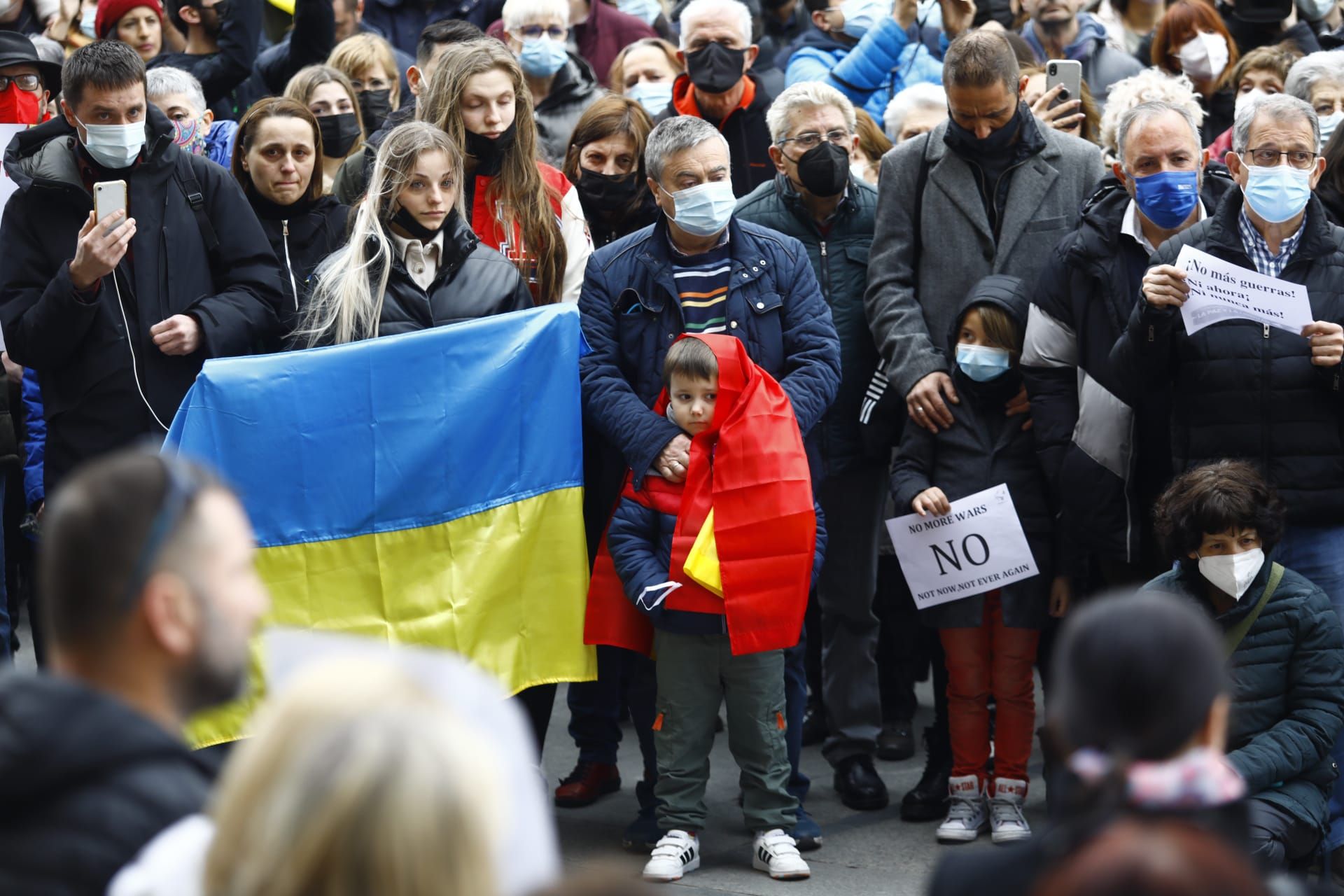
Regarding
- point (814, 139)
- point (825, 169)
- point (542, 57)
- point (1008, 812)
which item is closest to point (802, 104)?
point (814, 139)

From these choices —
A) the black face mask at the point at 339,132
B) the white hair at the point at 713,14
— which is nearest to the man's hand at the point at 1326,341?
the white hair at the point at 713,14

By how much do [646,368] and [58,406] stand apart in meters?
1.98

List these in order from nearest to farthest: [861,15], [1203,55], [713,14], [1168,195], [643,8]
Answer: [1168,195] → [713,14] → [1203,55] → [861,15] → [643,8]

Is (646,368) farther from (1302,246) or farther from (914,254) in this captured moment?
(1302,246)

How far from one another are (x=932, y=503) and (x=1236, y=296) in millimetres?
1282

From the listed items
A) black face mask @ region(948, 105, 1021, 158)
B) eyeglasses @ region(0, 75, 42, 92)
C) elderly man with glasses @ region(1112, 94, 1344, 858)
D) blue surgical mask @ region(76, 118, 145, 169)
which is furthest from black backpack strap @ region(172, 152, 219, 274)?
elderly man with glasses @ region(1112, 94, 1344, 858)

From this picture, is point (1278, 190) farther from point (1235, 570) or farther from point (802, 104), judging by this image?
point (802, 104)

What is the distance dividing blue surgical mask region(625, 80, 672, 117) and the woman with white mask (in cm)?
240

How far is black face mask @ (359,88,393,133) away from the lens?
805 cm

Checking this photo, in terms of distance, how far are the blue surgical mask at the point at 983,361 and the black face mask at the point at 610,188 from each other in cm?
156

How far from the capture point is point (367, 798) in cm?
193

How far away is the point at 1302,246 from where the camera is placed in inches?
221

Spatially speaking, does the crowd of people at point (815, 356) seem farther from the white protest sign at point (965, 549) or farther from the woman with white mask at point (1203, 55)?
the woman with white mask at point (1203, 55)

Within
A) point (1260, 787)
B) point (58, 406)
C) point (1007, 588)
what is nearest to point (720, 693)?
point (1007, 588)
